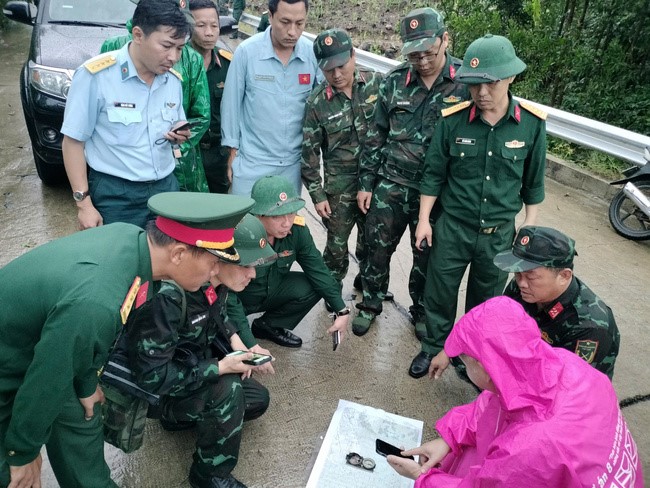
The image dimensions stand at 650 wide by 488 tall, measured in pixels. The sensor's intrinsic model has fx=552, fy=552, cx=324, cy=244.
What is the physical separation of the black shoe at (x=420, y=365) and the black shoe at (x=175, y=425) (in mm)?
1196

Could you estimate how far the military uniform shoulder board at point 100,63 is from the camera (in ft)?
8.29

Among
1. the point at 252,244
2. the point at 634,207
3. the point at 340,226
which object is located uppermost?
the point at 252,244

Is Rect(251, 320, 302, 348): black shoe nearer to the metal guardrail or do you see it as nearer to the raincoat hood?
the raincoat hood

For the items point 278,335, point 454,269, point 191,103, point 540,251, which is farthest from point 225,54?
point 540,251

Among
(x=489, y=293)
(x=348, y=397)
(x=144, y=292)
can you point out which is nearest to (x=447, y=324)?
(x=489, y=293)

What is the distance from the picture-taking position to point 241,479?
7.67ft

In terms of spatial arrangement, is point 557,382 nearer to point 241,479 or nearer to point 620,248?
point 241,479

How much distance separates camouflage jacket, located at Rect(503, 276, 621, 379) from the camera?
89.4 inches

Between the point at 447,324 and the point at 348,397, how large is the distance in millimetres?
667

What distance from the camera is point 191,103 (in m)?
3.28

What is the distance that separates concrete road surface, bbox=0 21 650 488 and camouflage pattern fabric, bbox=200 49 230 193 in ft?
3.10

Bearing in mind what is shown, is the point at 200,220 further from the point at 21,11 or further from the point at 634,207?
the point at 21,11

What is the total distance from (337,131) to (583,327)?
1653 mm

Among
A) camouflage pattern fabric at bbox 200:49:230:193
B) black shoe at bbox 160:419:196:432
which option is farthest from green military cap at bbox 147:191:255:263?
camouflage pattern fabric at bbox 200:49:230:193
